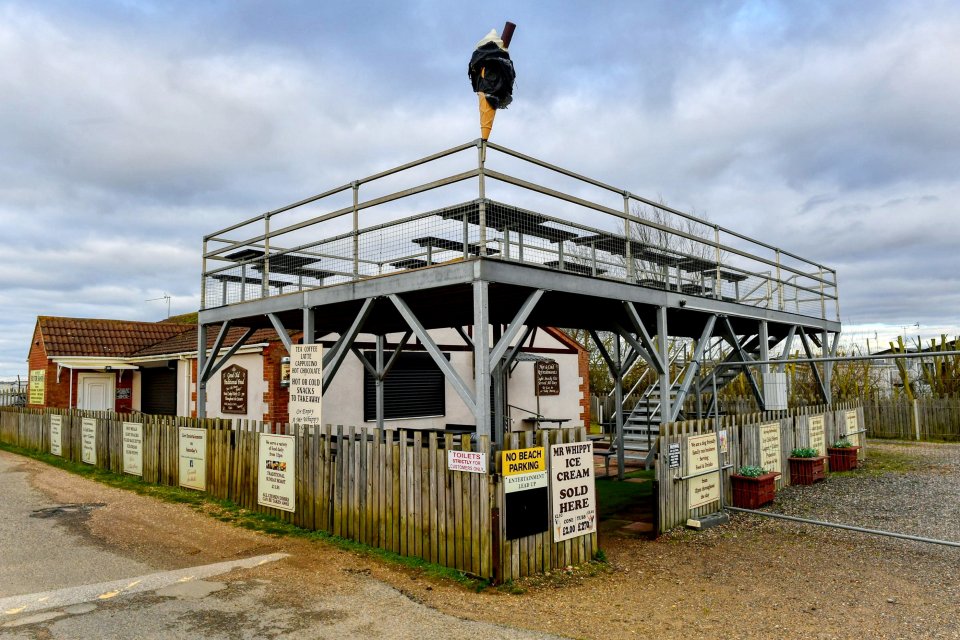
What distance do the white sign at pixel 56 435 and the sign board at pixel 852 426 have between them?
18903mm

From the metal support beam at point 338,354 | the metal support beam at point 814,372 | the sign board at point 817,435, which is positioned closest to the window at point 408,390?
the metal support beam at point 338,354

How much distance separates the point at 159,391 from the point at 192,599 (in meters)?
18.0

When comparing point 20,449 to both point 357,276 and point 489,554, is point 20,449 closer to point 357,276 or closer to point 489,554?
point 357,276

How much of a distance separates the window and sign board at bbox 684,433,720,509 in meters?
8.48

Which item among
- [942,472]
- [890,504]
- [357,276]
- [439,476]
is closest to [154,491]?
[357,276]

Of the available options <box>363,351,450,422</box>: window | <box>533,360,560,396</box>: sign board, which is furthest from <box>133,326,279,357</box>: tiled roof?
<box>533,360,560,396</box>: sign board

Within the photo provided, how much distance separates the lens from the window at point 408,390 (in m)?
16.3

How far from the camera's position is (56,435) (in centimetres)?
1722

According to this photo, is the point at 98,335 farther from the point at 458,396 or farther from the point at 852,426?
the point at 852,426

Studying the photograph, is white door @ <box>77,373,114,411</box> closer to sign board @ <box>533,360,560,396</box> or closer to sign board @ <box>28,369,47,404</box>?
sign board @ <box>28,369,47,404</box>

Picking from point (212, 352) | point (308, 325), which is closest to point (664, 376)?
point (308, 325)

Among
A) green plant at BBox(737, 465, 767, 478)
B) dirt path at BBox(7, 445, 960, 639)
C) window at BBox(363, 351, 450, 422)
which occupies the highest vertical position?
window at BBox(363, 351, 450, 422)

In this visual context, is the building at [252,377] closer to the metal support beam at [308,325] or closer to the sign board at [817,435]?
the metal support beam at [308,325]

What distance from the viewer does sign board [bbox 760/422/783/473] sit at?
1131 cm
